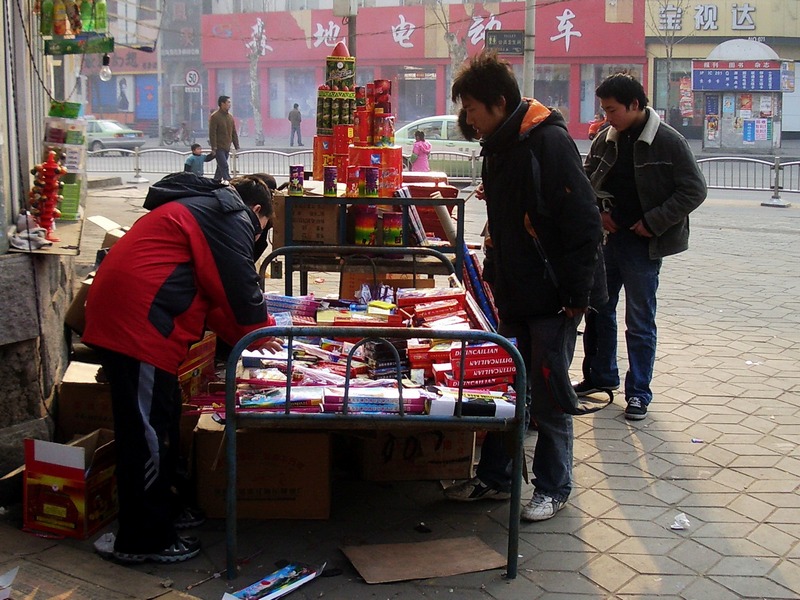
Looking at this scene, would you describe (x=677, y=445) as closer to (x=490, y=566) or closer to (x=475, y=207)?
(x=490, y=566)

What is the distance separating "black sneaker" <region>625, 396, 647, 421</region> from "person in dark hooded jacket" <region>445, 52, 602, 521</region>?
140 cm

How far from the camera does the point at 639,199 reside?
5648 mm

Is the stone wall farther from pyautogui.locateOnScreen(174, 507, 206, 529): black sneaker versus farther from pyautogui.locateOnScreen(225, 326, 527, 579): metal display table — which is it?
pyautogui.locateOnScreen(225, 326, 527, 579): metal display table

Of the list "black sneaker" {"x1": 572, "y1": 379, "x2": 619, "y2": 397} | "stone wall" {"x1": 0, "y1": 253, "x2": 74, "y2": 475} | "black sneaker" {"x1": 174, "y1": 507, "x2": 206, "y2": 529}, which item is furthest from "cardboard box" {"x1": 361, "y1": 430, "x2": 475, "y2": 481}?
"black sneaker" {"x1": 572, "y1": 379, "x2": 619, "y2": 397}

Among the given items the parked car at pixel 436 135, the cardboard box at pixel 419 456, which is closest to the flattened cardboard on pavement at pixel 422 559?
the cardboard box at pixel 419 456

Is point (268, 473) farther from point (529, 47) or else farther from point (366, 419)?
point (529, 47)

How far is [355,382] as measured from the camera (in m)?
4.02

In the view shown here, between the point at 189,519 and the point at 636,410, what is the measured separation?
8.90ft

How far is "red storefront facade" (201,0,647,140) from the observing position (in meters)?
37.4

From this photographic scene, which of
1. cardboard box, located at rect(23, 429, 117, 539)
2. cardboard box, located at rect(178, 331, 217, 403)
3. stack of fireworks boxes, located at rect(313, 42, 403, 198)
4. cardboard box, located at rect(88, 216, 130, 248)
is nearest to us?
cardboard box, located at rect(23, 429, 117, 539)

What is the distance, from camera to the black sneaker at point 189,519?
4.17 m

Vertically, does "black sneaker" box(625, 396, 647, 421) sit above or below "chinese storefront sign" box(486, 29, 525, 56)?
below

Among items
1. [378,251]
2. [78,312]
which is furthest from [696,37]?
[78,312]

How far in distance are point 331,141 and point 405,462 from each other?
2.45m
